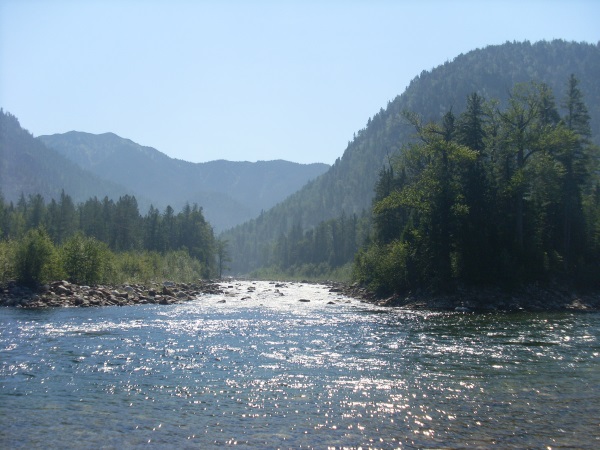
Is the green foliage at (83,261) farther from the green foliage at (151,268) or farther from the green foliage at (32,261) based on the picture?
the green foliage at (32,261)

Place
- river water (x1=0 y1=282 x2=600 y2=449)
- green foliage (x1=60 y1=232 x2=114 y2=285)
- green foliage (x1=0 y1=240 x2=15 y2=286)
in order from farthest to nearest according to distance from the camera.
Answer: green foliage (x1=60 y1=232 x2=114 y2=285), green foliage (x1=0 y1=240 x2=15 y2=286), river water (x1=0 y1=282 x2=600 y2=449)

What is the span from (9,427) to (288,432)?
808 cm

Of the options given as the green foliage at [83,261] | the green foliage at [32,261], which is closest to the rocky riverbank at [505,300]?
the green foliage at [32,261]

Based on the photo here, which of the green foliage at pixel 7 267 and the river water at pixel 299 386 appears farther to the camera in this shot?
the green foliage at pixel 7 267

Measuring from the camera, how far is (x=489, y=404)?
54.9ft

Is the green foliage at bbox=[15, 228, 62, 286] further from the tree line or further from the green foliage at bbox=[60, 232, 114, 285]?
the tree line

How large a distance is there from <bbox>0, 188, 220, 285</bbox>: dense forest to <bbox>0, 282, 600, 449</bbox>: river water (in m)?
24.8

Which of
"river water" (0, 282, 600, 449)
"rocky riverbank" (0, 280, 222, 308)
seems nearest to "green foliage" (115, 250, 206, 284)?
"rocky riverbank" (0, 280, 222, 308)

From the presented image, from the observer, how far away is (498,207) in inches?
2290

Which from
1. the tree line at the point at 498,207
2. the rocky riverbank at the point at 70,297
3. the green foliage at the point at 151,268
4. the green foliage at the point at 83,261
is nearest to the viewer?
the rocky riverbank at the point at 70,297

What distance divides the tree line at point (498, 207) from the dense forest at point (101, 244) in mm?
38992

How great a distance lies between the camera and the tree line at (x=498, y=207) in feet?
182

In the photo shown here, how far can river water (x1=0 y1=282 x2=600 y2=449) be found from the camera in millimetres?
13977

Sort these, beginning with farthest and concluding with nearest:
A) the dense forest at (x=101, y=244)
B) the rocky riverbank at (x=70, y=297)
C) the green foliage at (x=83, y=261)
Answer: the green foliage at (x=83, y=261), the dense forest at (x=101, y=244), the rocky riverbank at (x=70, y=297)
